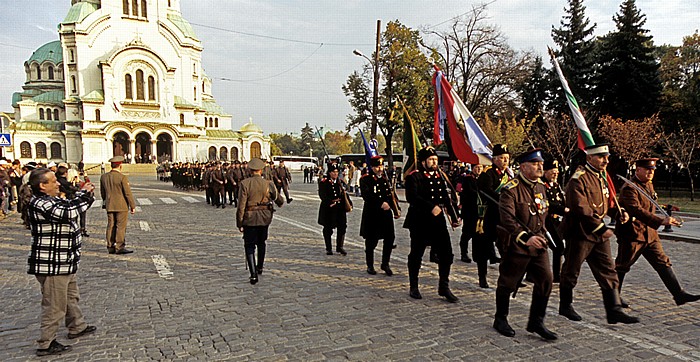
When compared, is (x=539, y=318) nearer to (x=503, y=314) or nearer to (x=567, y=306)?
(x=503, y=314)

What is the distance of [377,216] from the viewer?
7.34 meters

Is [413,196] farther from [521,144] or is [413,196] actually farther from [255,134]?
[255,134]

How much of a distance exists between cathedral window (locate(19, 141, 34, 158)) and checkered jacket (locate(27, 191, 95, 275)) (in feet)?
225

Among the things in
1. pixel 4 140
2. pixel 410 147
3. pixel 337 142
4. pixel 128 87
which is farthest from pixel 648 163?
pixel 337 142

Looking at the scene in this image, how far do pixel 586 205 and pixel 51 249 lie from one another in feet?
17.2

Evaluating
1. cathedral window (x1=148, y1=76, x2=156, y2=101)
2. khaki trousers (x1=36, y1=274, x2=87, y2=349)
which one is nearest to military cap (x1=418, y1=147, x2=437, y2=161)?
khaki trousers (x1=36, y1=274, x2=87, y2=349)

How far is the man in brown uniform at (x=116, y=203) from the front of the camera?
9.02 meters

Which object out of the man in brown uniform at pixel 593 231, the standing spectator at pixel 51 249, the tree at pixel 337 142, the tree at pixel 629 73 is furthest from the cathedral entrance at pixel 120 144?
the man in brown uniform at pixel 593 231

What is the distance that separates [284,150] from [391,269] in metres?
118

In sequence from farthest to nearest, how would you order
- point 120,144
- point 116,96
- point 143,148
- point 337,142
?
point 337,142
point 143,148
point 120,144
point 116,96

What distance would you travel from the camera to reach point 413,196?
19.6 feet

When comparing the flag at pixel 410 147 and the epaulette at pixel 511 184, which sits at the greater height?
the flag at pixel 410 147

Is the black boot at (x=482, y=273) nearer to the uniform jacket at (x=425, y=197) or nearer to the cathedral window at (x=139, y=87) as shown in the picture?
the uniform jacket at (x=425, y=197)

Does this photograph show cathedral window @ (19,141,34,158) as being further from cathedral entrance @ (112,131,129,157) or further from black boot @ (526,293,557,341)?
black boot @ (526,293,557,341)
